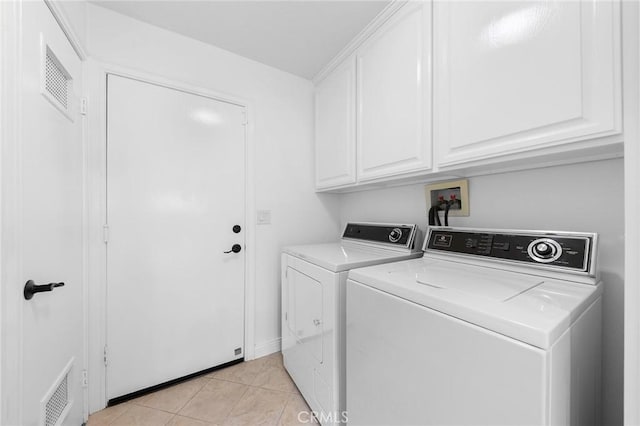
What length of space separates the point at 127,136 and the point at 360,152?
1497 mm

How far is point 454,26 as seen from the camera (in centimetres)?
112

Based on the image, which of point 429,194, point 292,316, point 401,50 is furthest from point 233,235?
point 401,50

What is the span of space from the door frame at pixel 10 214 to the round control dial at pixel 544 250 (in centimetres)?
188

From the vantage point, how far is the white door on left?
2.93 ft

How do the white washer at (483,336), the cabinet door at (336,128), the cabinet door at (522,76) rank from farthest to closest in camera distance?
the cabinet door at (336,128), the cabinet door at (522,76), the white washer at (483,336)

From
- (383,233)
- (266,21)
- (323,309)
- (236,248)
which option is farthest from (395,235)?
(266,21)

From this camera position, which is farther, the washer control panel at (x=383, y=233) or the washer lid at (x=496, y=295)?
the washer control panel at (x=383, y=233)

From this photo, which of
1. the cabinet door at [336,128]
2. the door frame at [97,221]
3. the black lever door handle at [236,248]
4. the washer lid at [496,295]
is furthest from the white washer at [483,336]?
the door frame at [97,221]

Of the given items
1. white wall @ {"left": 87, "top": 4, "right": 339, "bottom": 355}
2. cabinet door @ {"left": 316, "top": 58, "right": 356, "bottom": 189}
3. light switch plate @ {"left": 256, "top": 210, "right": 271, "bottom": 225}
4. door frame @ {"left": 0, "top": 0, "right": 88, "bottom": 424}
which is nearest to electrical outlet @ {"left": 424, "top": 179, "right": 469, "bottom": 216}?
cabinet door @ {"left": 316, "top": 58, "right": 356, "bottom": 189}

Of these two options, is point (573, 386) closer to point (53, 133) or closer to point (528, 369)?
point (528, 369)

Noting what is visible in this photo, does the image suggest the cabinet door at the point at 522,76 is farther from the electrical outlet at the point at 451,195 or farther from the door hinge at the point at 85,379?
the door hinge at the point at 85,379

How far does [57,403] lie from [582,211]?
247 cm

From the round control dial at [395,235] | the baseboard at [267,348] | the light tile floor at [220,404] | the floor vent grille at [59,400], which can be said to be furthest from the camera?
the baseboard at [267,348]

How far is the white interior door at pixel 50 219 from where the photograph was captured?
91 centimetres
